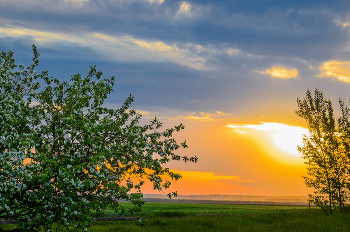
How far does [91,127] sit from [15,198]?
4.82 m

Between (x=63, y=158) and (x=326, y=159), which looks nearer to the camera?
(x=63, y=158)

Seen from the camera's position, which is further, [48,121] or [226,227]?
[226,227]

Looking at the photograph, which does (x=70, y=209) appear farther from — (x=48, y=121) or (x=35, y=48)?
(x=35, y=48)

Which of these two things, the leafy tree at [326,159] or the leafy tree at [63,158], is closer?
the leafy tree at [63,158]

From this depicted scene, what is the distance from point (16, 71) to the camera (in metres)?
16.5

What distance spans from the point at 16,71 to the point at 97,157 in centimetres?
897

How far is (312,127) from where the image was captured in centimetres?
3719

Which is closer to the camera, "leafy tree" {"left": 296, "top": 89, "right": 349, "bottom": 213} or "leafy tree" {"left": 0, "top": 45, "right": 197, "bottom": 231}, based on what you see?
"leafy tree" {"left": 0, "top": 45, "right": 197, "bottom": 231}

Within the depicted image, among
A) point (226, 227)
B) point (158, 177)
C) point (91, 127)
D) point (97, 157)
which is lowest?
point (226, 227)

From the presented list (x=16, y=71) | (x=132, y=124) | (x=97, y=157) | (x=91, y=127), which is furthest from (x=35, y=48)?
(x=97, y=157)

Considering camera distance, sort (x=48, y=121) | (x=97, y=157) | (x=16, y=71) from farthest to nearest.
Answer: (x=16, y=71), (x=48, y=121), (x=97, y=157)

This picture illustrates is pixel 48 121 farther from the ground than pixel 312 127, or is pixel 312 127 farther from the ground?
pixel 312 127

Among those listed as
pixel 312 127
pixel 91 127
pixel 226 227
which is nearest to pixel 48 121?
pixel 91 127

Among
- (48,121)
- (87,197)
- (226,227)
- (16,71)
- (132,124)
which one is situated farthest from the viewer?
(226,227)
